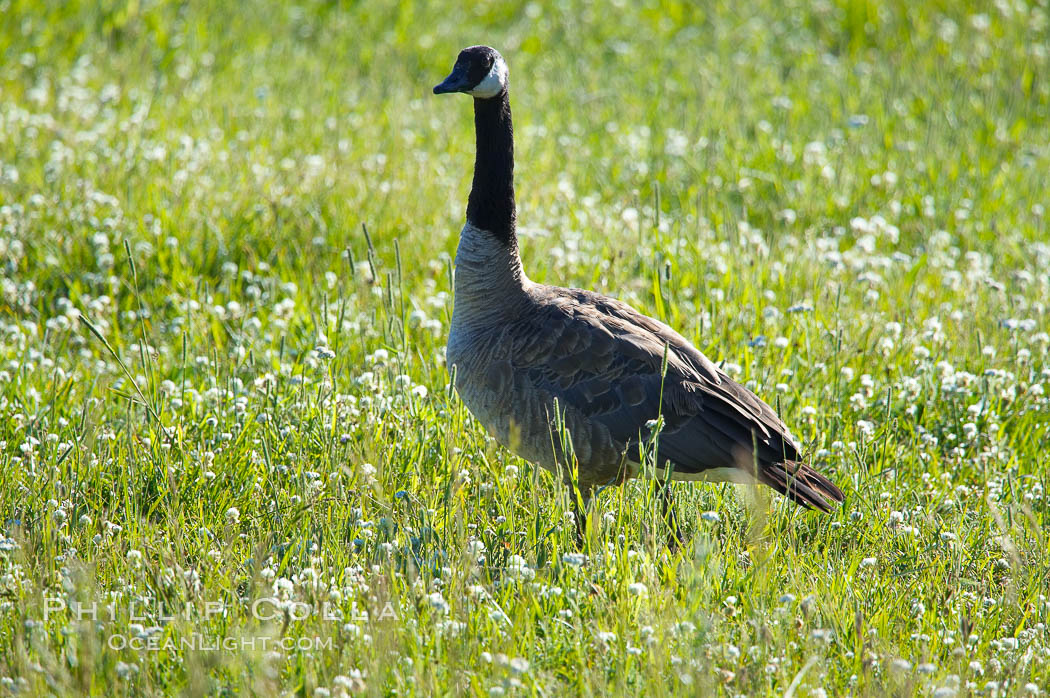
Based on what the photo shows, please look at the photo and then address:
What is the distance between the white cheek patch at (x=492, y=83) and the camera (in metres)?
4.54

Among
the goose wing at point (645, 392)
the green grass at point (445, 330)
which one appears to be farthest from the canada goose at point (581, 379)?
the green grass at point (445, 330)

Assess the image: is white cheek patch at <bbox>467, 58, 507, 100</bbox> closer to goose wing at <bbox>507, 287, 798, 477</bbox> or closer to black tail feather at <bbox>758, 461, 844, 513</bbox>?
goose wing at <bbox>507, 287, 798, 477</bbox>

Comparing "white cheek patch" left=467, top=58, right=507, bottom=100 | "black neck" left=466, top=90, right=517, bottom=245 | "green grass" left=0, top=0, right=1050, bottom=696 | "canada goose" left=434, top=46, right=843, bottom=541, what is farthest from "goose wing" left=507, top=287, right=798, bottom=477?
"white cheek patch" left=467, top=58, right=507, bottom=100

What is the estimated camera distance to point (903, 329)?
237 inches

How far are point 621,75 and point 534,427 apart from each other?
683cm

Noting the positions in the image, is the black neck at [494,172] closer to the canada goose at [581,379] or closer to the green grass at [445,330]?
the canada goose at [581,379]

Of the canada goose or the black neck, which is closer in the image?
the canada goose

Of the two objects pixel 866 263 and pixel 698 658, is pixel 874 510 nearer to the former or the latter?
pixel 698 658

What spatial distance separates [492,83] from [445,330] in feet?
5.79

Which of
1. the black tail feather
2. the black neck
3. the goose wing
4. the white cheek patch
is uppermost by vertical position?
the white cheek patch

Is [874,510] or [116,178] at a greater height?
[116,178]

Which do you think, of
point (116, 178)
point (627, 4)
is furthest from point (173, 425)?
point (627, 4)

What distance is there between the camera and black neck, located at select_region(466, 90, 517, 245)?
186 inches

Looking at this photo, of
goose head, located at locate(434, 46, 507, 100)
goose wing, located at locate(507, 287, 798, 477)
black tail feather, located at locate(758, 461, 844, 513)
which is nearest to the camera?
black tail feather, located at locate(758, 461, 844, 513)
